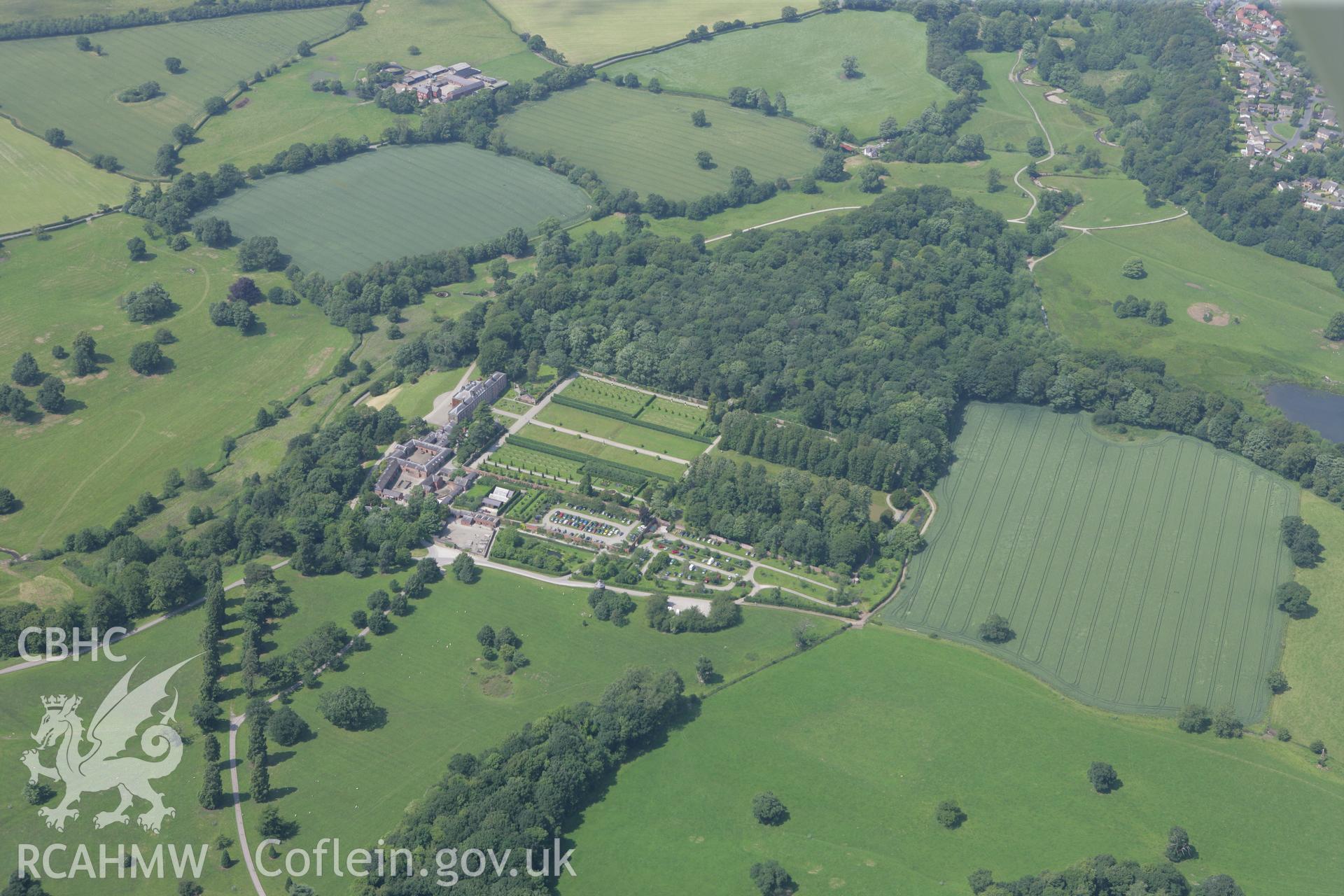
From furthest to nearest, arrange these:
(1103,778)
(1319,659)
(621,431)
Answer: (621,431) → (1319,659) → (1103,778)

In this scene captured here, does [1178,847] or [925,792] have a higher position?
[1178,847]

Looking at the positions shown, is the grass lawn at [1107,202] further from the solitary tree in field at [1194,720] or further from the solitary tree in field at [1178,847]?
the solitary tree in field at [1178,847]

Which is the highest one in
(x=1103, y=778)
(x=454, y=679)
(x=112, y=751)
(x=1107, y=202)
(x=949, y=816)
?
(x=1107, y=202)

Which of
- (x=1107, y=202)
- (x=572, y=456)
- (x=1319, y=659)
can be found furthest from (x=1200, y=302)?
(x=572, y=456)

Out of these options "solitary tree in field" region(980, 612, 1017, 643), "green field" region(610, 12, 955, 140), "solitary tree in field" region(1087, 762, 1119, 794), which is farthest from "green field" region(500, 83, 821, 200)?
"solitary tree in field" region(1087, 762, 1119, 794)

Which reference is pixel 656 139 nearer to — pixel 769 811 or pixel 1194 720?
pixel 1194 720

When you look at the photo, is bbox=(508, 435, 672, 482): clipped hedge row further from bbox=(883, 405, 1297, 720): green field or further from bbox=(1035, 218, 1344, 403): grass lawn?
bbox=(1035, 218, 1344, 403): grass lawn
